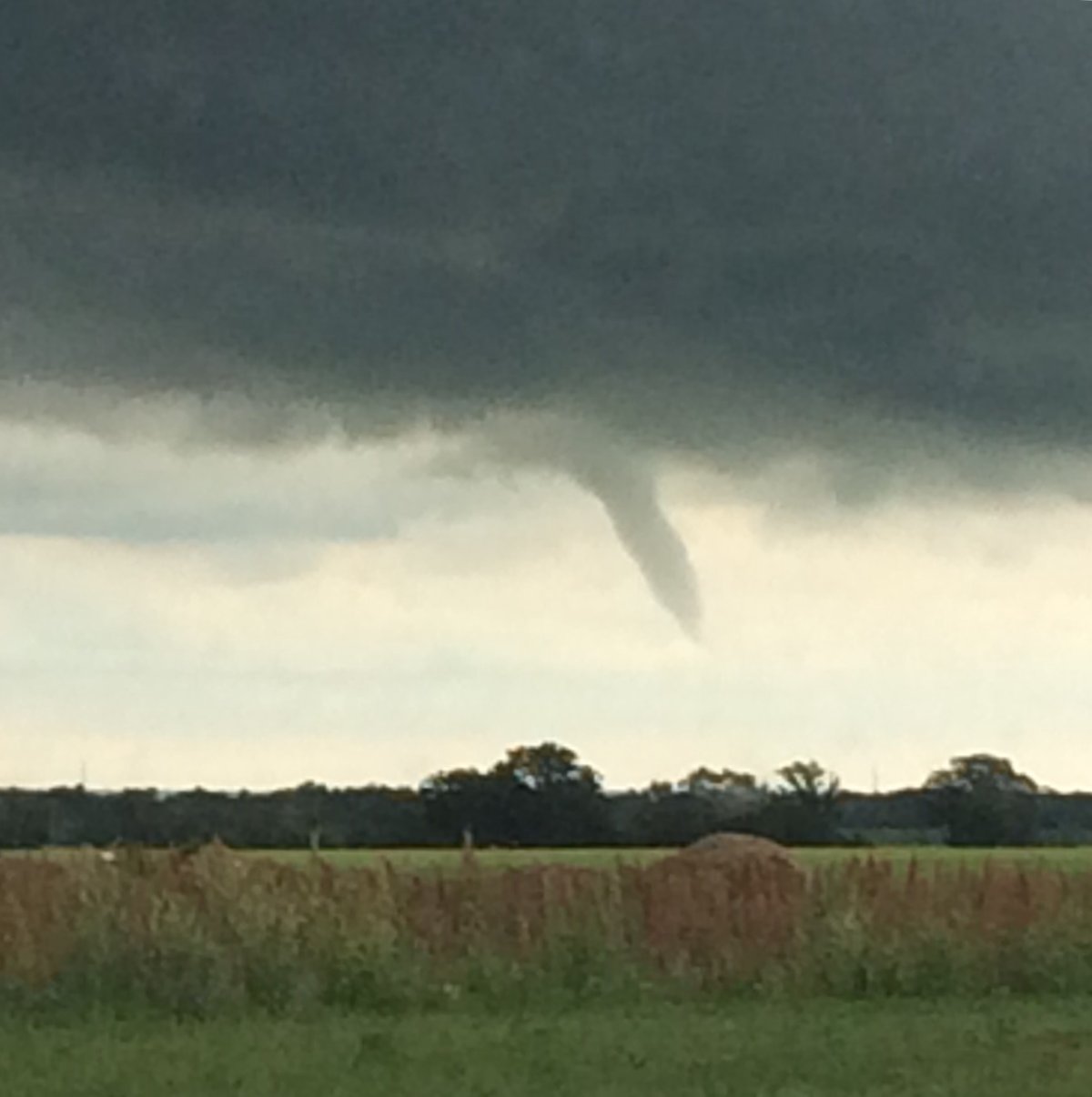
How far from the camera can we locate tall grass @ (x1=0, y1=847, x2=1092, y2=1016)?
1762cm

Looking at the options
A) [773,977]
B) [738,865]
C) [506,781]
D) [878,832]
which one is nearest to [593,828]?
[506,781]

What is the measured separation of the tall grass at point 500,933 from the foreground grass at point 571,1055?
120 centimetres

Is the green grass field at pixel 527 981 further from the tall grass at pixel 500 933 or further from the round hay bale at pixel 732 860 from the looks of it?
the round hay bale at pixel 732 860

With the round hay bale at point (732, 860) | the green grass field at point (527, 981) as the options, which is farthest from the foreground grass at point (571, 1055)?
the round hay bale at point (732, 860)

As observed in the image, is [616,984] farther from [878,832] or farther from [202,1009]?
[878,832]

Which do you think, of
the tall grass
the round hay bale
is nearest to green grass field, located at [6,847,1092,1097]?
the tall grass

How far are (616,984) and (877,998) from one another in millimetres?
1996

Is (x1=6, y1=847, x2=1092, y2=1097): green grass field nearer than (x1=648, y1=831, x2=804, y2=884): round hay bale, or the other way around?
(x1=6, y1=847, x2=1092, y2=1097): green grass field

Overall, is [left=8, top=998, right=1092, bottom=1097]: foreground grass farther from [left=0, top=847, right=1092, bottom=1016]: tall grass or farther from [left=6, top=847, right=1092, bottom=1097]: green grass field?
[left=0, top=847, right=1092, bottom=1016]: tall grass

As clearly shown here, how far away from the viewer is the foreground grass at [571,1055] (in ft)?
40.4

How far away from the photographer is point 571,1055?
1352 centimetres

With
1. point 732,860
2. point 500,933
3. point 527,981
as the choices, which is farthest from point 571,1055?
point 732,860

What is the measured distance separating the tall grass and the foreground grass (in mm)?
1204

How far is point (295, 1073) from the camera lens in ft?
41.9
